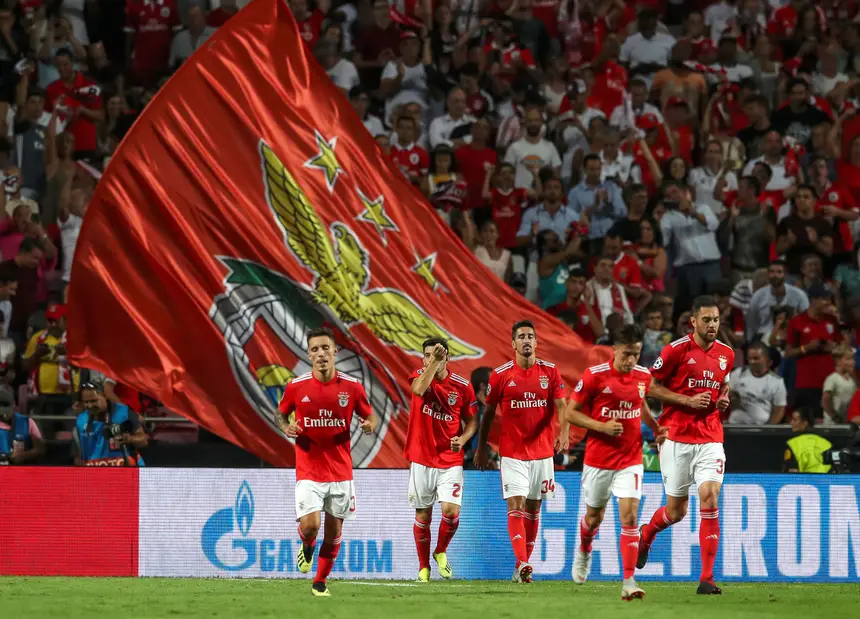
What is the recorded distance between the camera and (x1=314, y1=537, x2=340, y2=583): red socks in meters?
11.8

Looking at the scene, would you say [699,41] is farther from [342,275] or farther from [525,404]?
[525,404]

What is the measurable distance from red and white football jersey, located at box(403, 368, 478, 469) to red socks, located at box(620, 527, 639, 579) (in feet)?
8.58

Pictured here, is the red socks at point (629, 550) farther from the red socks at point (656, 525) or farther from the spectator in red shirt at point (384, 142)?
the spectator in red shirt at point (384, 142)

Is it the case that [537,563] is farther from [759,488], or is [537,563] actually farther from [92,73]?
[92,73]

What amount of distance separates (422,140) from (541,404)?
8317mm

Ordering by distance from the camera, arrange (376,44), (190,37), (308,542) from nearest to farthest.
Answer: (308,542)
(190,37)
(376,44)

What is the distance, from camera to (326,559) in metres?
11.9

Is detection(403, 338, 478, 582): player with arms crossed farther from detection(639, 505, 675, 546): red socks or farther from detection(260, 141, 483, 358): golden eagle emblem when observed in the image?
detection(260, 141, 483, 358): golden eagle emblem

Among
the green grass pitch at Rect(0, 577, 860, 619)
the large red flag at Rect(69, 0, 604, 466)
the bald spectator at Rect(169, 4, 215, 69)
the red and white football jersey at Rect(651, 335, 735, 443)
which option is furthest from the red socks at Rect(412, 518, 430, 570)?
the bald spectator at Rect(169, 4, 215, 69)

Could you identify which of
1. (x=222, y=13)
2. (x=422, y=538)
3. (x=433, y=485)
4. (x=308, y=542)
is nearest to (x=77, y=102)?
A: (x=222, y=13)

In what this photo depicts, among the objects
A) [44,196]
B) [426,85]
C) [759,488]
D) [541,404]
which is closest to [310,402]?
[541,404]

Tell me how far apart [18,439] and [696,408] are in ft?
24.1

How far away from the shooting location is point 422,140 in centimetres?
2123

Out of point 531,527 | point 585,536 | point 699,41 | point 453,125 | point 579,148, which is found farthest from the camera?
point 699,41
